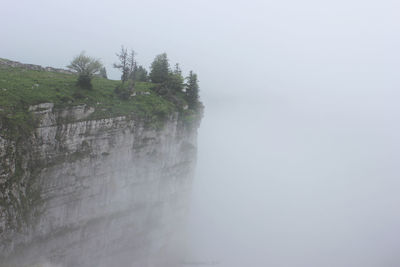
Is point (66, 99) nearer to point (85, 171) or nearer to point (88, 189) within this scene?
point (85, 171)

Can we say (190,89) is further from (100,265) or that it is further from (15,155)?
(100,265)

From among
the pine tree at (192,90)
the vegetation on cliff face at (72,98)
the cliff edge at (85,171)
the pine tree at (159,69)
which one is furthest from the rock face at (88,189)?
the pine tree at (159,69)

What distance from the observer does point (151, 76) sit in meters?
37.4

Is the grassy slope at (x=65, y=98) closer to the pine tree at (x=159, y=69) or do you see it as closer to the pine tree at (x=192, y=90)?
the pine tree at (x=192, y=90)

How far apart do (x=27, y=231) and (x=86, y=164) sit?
6.66 metres

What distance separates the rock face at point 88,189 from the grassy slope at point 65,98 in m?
0.86

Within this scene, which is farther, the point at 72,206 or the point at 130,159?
the point at 130,159

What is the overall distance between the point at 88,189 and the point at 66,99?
8.69m

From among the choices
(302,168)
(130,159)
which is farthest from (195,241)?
(302,168)

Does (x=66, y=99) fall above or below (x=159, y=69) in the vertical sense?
below

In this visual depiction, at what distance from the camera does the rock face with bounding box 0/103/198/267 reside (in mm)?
16875

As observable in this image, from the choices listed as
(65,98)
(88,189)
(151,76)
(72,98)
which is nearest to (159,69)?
(151,76)

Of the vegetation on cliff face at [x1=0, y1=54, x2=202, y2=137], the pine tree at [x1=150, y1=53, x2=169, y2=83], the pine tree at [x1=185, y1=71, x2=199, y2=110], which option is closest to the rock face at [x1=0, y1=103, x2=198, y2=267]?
the vegetation on cliff face at [x1=0, y1=54, x2=202, y2=137]

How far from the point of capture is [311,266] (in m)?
43.5
